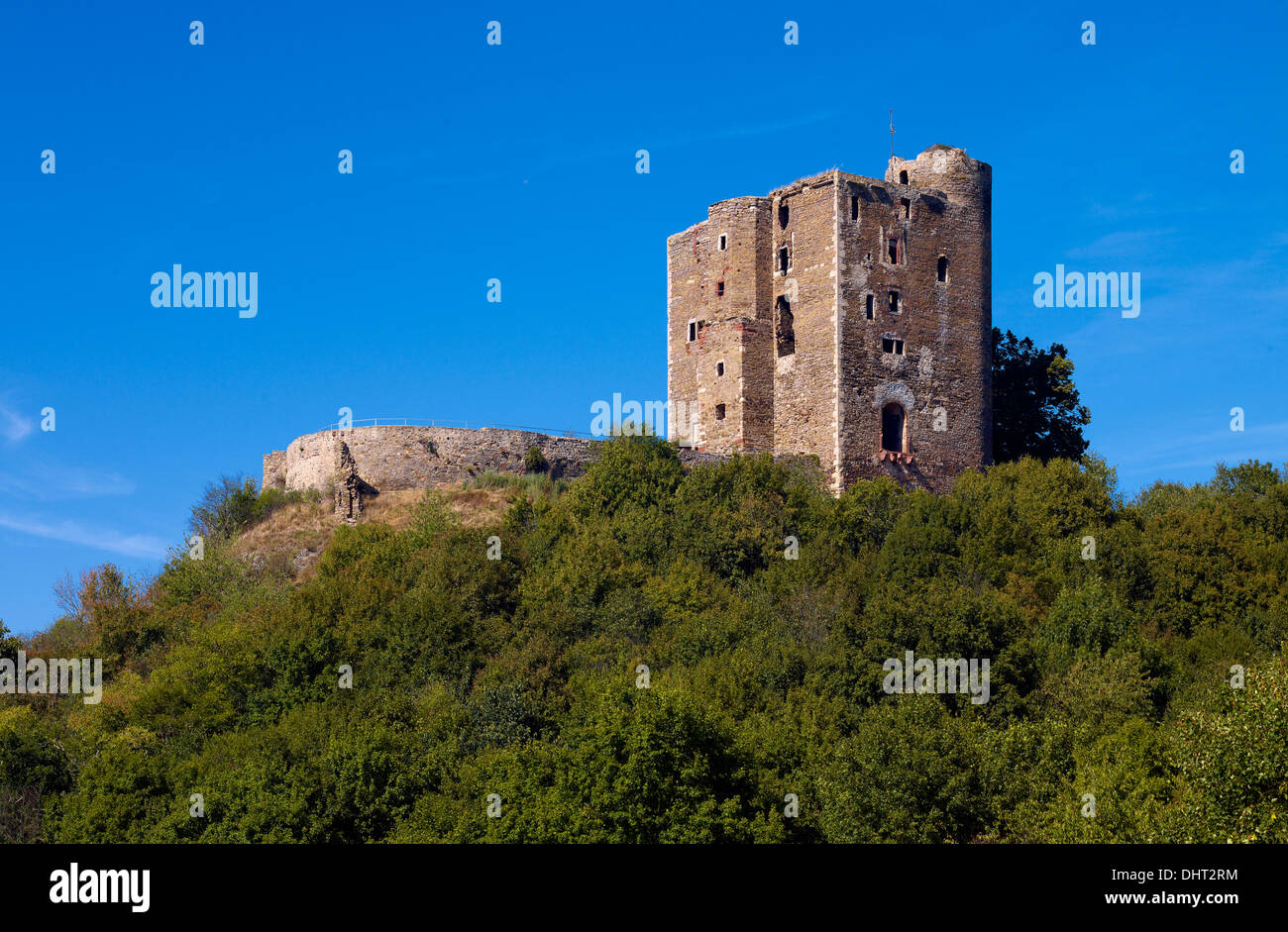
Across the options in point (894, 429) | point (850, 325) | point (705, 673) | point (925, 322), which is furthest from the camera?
point (925, 322)

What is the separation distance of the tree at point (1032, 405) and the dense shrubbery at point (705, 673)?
379cm

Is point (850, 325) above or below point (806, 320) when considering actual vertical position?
below

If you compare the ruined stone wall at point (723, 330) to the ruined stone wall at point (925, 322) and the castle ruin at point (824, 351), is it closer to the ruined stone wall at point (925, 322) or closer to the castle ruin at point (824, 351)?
the castle ruin at point (824, 351)

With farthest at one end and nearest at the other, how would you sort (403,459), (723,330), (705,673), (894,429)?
(723,330) → (894,429) → (403,459) → (705,673)

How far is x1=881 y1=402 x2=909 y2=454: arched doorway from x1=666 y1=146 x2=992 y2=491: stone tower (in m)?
0.05

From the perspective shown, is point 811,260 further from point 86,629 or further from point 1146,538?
point 86,629

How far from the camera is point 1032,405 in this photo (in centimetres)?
6669

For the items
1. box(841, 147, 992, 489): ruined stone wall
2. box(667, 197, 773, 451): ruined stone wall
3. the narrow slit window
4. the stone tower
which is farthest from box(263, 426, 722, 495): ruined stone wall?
box(841, 147, 992, 489): ruined stone wall

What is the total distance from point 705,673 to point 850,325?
57.6 ft

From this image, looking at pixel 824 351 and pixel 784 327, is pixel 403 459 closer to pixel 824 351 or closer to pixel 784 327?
pixel 784 327

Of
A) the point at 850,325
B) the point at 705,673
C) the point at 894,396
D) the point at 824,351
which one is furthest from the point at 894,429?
the point at 705,673

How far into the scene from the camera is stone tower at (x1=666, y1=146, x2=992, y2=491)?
5878cm

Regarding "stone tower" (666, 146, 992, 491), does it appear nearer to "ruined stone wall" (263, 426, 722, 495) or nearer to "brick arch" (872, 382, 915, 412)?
"brick arch" (872, 382, 915, 412)

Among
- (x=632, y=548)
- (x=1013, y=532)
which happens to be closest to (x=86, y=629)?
(x=632, y=548)
